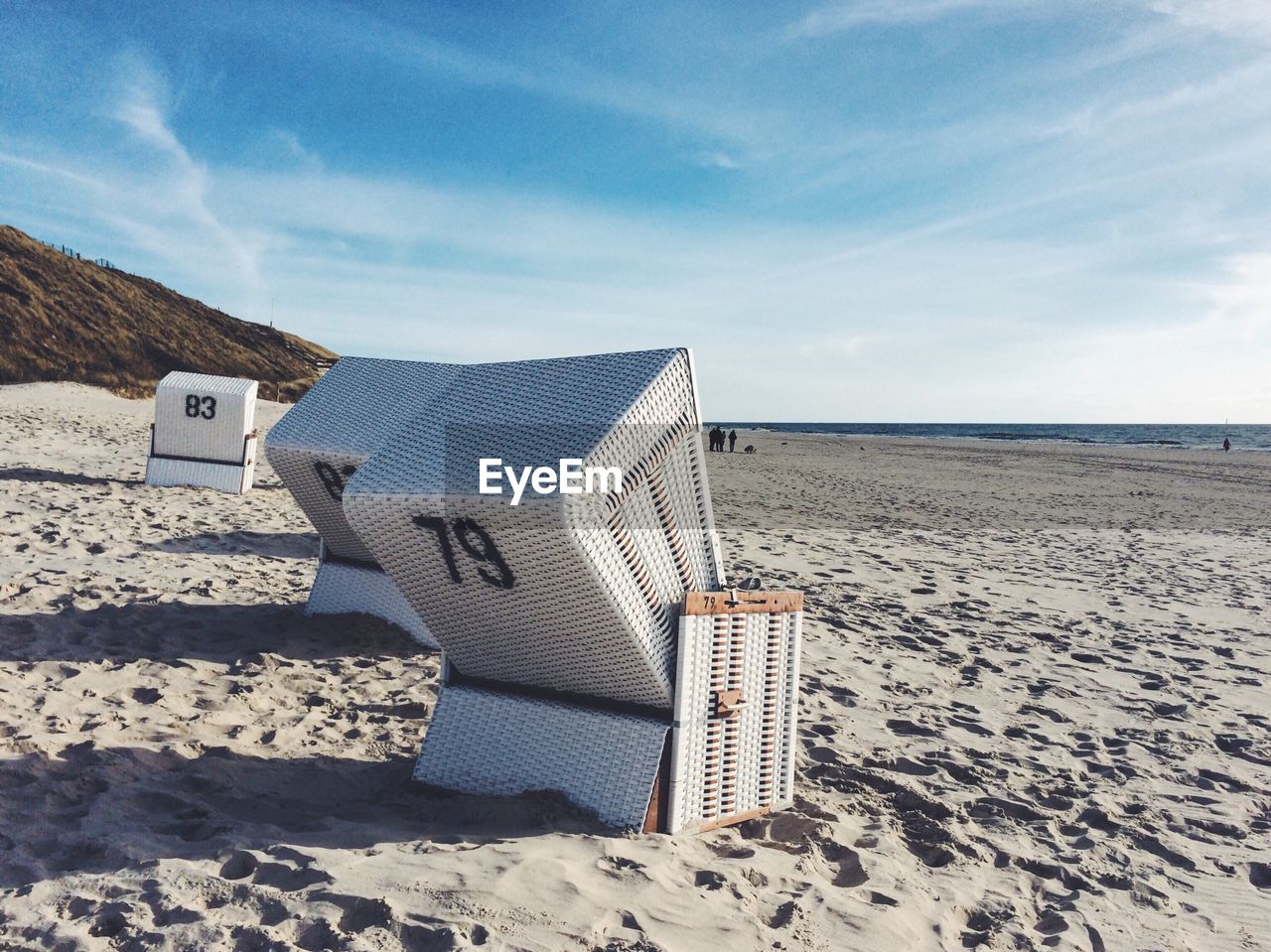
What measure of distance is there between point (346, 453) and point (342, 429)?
1.02 ft

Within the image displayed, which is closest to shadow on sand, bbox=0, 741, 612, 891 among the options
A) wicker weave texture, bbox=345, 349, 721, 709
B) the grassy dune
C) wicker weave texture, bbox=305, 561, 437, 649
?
wicker weave texture, bbox=345, 349, 721, 709

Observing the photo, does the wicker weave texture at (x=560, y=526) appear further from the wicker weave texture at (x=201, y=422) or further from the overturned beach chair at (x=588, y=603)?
the wicker weave texture at (x=201, y=422)

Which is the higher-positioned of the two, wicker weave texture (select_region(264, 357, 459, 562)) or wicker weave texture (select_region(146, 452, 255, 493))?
wicker weave texture (select_region(264, 357, 459, 562))

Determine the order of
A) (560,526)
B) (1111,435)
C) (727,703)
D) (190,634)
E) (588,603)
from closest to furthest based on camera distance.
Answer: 1. (560,526)
2. (588,603)
3. (727,703)
4. (190,634)
5. (1111,435)

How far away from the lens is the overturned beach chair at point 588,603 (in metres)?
2.81

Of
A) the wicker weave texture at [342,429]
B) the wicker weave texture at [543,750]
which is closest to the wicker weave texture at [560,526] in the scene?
the wicker weave texture at [543,750]

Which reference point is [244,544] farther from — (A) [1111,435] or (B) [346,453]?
(A) [1111,435]

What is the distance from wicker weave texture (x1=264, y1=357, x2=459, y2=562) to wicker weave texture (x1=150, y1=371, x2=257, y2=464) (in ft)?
19.6

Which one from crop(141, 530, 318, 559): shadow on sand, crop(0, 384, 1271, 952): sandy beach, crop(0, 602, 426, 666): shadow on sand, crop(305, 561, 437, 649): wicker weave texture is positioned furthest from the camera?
crop(141, 530, 318, 559): shadow on sand

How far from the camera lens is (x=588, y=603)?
285cm

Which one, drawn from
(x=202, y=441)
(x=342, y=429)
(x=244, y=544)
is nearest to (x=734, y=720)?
(x=342, y=429)

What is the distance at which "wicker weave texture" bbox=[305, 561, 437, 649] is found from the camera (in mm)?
5754

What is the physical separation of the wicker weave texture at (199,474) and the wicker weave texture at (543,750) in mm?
9013

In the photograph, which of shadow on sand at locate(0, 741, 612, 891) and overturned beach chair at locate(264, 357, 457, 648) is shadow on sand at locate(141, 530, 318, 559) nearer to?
overturned beach chair at locate(264, 357, 457, 648)
